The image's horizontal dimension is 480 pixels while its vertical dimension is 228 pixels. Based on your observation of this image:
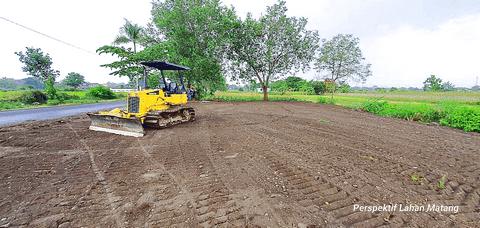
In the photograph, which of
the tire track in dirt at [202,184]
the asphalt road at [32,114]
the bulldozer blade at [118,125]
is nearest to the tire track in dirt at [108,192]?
the tire track in dirt at [202,184]

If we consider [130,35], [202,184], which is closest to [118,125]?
[202,184]

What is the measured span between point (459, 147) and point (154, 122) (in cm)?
950

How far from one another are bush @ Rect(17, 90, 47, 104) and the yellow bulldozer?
20.0 metres

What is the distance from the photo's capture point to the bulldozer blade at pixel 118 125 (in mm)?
6156

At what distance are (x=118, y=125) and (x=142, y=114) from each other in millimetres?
840

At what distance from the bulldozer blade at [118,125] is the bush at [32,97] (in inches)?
797

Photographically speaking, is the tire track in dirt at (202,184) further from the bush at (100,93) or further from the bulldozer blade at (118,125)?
the bush at (100,93)

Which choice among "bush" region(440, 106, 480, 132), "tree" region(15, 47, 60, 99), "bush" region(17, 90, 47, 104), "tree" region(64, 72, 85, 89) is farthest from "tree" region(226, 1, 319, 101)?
"tree" region(64, 72, 85, 89)

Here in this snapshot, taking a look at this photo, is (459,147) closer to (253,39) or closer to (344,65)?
(344,65)

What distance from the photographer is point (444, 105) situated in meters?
9.47

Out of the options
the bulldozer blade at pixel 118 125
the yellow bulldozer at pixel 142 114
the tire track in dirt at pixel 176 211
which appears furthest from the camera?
the yellow bulldozer at pixel 142 114

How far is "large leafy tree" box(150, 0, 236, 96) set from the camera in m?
20.3

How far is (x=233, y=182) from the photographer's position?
3068 mm

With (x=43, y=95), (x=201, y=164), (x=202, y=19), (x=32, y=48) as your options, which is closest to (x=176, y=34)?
(x=202, y=19)
